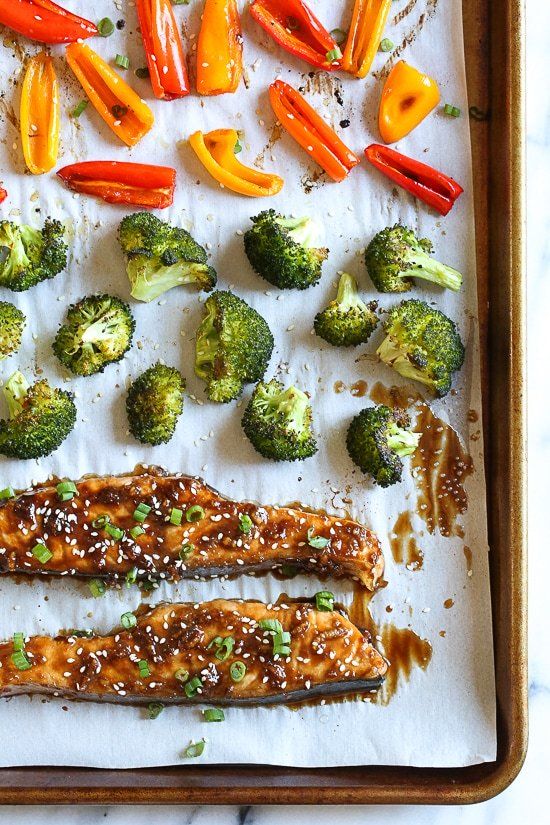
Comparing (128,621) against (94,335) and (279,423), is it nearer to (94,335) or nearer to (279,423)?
(279,423)

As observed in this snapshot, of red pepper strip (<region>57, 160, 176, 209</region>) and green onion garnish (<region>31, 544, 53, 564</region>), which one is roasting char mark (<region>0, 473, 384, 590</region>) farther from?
red pepper strip (<region>57, 160, 176, 209</region>)

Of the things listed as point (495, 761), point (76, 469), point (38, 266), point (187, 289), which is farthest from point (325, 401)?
point (495, 761)

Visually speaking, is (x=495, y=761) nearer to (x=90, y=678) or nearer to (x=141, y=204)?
(x=90, y=678)

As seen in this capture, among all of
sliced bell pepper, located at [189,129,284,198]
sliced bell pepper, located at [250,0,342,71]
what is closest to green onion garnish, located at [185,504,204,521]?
sliced bell pepper, located at [189,129,284,198]

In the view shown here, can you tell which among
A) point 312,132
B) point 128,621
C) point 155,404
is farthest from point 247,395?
point 312,132

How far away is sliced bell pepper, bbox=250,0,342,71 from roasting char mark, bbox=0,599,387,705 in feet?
8.96

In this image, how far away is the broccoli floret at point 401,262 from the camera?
4.02 m

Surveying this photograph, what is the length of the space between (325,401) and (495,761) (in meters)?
1.91

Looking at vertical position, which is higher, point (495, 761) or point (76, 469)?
point (76, 469)

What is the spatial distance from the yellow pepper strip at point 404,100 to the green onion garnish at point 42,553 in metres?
2.62

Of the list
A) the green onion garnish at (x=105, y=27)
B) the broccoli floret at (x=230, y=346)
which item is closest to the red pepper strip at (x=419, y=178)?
the broccoli floret at (x=230, y=346)

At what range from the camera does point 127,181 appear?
413cm

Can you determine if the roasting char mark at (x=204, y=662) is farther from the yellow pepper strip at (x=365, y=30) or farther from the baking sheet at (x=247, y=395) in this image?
the yellow pepper strip at (x=365, y=30)

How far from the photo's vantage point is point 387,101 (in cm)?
412
